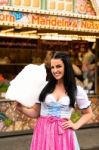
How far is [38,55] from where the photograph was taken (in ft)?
32.7

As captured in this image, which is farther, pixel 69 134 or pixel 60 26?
pixel 60 26

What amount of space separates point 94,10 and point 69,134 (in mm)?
6017

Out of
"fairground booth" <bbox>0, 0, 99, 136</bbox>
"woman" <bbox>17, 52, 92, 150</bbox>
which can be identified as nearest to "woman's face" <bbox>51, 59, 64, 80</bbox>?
"woman" <bbox>17, 52, 92, 150</bbox>

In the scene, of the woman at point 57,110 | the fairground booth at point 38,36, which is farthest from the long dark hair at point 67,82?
the fairground booth at point 38,36

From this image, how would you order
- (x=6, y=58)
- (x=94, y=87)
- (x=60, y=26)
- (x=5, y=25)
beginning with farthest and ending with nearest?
(x=94, y=87)
(x=6, y=58)
(x=60, y=26)
(x=5, y=25)

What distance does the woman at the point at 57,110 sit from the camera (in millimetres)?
4086

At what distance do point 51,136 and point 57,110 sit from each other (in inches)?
9.3

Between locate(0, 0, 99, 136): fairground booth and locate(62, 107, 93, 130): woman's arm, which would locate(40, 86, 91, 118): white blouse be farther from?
locate(0, 0, 99, 136): fairground booth

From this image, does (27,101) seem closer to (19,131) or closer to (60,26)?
(60,26)

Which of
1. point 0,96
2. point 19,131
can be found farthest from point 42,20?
point 19,131

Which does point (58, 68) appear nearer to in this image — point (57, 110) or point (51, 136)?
point (57, 110)

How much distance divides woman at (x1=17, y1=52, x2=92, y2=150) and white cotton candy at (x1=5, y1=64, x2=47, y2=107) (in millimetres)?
71

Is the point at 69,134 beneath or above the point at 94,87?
above

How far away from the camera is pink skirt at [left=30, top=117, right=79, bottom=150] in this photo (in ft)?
13.4
